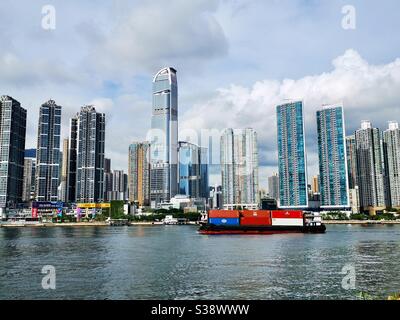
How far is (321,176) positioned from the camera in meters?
198

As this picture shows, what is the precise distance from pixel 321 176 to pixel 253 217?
370 ft

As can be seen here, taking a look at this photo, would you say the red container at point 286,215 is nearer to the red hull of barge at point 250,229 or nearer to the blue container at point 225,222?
the red hull of barge at point 250,229

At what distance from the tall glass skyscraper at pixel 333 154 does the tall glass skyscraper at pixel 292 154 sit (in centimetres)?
1308

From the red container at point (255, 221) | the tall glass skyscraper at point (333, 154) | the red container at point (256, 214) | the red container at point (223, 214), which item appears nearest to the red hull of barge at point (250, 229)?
the red container at point (255, 221)

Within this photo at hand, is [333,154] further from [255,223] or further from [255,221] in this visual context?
[255,223]

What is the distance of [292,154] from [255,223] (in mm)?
100964

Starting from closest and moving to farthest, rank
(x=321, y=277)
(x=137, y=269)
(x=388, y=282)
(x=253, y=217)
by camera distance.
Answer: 1. (x=388, y=282)
2. (x=321, y=277)
3. (x=137, y=269)
4. (x=253, y=217)

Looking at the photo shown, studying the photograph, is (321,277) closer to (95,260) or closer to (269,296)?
(269,296)

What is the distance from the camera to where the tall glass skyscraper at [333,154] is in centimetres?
18962

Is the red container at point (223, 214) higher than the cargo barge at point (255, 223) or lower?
higher

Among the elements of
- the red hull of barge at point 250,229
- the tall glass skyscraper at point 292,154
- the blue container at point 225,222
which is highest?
the tall glass skyscraper at point 292,154

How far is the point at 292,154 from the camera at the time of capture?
189 meters

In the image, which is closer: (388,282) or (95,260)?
(388,282)
